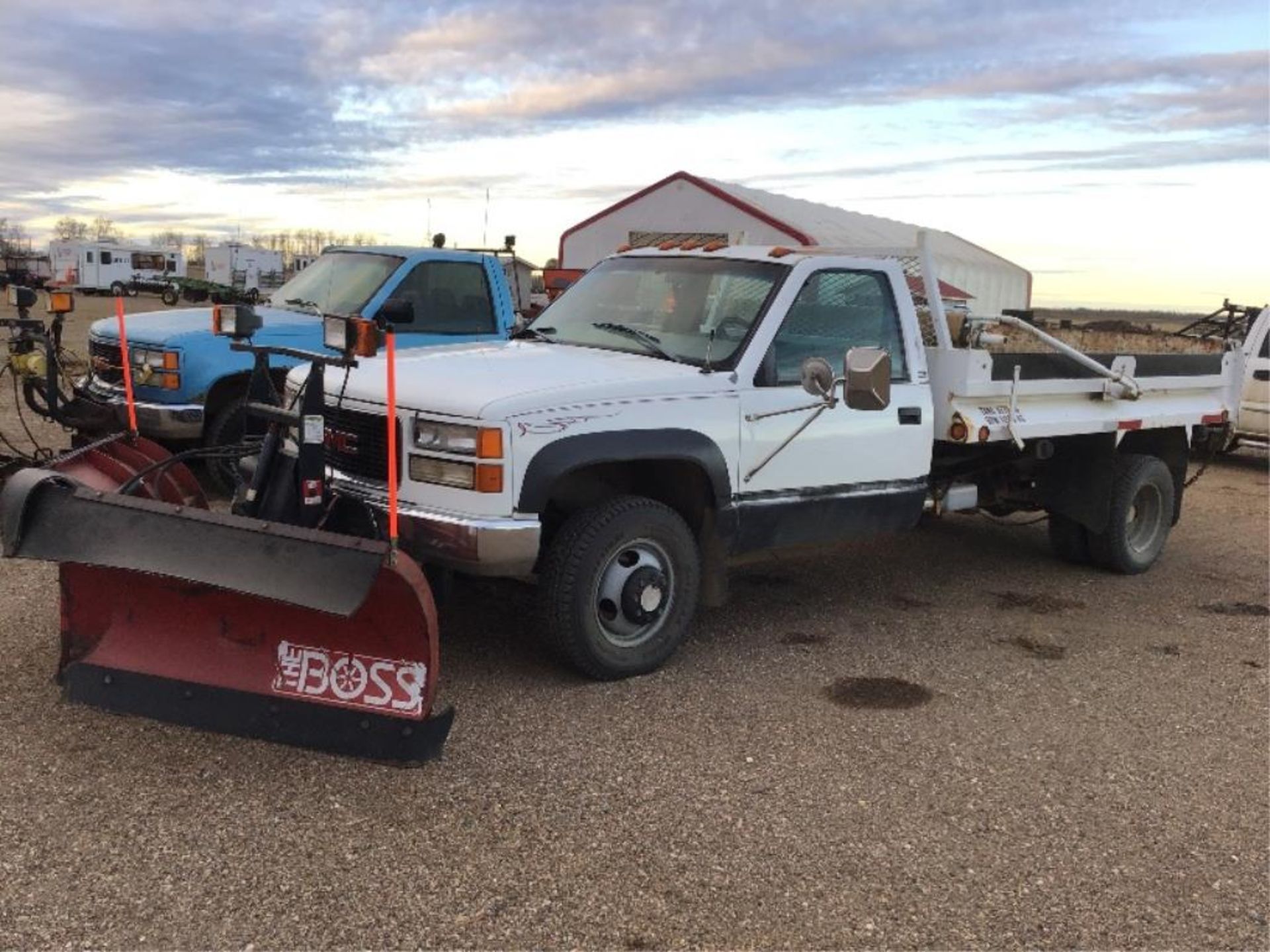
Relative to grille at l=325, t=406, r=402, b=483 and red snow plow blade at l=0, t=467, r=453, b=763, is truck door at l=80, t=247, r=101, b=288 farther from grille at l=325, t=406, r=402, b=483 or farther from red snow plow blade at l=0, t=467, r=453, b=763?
red snow plow blade at l=0, t=467, r=453, b=763

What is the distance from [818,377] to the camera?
4.89m

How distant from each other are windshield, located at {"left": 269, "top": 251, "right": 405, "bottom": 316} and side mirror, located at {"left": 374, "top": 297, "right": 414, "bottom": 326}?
0.47 m

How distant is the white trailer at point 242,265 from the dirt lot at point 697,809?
55.4 metres

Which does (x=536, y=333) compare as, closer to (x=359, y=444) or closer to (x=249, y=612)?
(x=359, y=444)

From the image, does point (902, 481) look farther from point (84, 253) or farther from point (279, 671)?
point (84, 253)

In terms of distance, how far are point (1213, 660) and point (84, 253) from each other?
5656 cm

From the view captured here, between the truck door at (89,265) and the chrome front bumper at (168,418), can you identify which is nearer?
the chrome front bumper at (168,418)

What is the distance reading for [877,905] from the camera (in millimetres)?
3395

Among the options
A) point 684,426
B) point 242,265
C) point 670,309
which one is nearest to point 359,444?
point 684,426

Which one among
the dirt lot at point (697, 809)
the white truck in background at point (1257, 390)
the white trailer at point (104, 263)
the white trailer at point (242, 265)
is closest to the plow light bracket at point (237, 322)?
the dirt lot at point (697, 809)

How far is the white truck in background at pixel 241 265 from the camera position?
5806 centimetres

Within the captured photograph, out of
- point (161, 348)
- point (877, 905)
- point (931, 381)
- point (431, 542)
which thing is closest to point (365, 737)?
point (431, 542)

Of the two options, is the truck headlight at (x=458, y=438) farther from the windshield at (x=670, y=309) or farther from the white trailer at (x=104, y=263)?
the white trailer at (x=104, y=263)

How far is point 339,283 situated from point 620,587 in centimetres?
501
